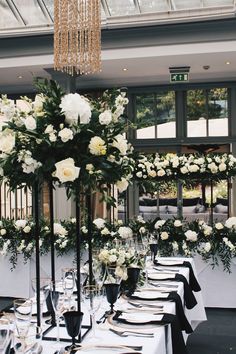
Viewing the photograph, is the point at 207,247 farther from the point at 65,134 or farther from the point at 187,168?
the point at 65,134

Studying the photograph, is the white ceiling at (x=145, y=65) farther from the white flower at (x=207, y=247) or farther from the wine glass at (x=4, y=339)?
the wine glass at (x=4, y=339)

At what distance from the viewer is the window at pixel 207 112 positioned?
9.53m

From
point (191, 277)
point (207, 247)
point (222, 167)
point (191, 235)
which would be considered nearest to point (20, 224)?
point (191, 235)

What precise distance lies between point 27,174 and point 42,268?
3658mm

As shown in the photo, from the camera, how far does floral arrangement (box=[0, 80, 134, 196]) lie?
218cm

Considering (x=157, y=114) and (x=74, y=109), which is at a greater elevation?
(x=157, y=114)

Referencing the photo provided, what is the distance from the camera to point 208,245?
5.17 meters

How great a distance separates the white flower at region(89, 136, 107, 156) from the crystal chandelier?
8.28 feet

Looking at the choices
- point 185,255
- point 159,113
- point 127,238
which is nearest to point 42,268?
point 185,255

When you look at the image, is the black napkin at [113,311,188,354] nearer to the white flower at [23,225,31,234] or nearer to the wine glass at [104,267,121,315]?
the wine glass at [104,267,121,315]

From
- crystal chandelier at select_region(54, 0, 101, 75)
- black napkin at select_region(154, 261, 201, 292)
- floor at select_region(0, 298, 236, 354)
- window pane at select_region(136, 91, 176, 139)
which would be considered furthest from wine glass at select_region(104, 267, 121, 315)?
window pane at select_region(136, 91, 176, 139)

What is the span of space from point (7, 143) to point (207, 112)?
7837 millimetres

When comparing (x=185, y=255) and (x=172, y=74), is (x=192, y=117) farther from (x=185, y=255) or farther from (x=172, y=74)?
(x=185, y=255)

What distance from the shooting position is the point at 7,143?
218 cm
